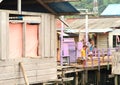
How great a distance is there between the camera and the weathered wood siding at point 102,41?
36.1 metres

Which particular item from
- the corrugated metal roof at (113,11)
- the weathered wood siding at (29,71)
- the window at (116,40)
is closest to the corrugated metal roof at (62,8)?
the weathered wood siding at (29,71)

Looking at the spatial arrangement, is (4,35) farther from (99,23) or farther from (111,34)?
(99,23)

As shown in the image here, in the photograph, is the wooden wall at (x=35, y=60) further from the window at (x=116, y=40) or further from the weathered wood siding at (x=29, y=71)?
the window at (x=116, y=40)

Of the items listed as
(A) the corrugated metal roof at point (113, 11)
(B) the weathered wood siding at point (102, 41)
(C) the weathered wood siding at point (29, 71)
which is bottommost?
(C) the weathered wood siding at point (29, 71)

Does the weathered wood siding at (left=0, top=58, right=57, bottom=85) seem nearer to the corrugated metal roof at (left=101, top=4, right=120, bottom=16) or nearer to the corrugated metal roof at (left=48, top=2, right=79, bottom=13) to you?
the corrugated metal roof at (left=48, top=2, right=79, bottom=13)

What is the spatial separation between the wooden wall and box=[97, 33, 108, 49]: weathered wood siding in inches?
765

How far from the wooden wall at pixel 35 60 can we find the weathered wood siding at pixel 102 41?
19.4 m

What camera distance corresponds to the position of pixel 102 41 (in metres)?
36.4

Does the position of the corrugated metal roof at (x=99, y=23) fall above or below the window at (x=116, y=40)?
above

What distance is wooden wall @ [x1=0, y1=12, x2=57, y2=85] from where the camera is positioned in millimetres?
14812

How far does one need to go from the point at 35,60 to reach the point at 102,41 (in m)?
20.8

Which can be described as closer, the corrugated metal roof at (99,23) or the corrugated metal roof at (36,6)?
the corrugated metal roof at (36,6)

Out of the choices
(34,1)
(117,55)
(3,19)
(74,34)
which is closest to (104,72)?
(117,55)

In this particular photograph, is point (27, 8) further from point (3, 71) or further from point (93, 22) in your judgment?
point (93, 22)
